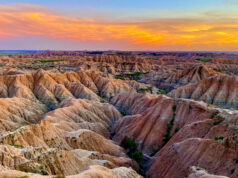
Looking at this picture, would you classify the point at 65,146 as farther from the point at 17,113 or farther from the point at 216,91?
the point at 216,91

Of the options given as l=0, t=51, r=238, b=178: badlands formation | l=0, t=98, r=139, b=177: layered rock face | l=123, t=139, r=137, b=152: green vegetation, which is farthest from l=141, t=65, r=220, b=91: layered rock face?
l=123, t=139, r=137, b=152: green vegetation

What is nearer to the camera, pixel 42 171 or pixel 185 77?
pixel 42 171

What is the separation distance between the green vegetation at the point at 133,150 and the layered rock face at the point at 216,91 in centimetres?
3660

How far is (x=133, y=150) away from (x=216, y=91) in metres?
41.5

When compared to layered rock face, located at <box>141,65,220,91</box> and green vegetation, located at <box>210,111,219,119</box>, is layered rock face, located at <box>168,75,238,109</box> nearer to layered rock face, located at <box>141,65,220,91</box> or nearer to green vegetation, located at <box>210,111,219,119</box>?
layered rock face, located at <box>141,65,220,91</box>

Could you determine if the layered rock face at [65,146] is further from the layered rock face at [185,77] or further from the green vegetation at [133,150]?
the layered rock face at [185,77]

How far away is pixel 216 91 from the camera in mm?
72250

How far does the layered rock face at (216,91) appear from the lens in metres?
68.1

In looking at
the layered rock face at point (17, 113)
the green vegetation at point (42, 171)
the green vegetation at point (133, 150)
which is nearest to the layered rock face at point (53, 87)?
the layered rock face at point (17, 113)

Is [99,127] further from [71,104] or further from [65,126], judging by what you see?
[71,104]

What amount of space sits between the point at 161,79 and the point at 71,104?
222 feet

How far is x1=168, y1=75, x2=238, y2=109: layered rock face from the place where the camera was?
68.1 metres

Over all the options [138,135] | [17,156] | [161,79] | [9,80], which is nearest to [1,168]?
[17,156]

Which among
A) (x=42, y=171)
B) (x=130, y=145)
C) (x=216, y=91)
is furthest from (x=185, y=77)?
(x=42, y=171)
